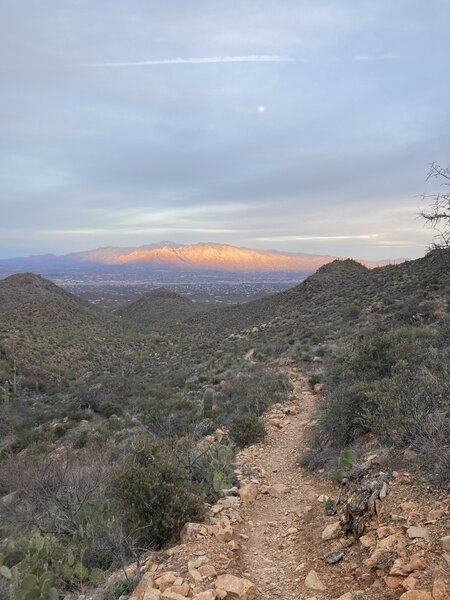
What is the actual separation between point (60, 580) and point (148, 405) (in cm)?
1340

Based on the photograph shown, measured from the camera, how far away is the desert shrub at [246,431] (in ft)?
30.5

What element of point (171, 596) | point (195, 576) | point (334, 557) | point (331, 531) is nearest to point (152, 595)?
point (171, 596)

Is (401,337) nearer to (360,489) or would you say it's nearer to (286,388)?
(286,388)

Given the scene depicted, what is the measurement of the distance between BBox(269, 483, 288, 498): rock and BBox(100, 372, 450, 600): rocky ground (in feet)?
0.72

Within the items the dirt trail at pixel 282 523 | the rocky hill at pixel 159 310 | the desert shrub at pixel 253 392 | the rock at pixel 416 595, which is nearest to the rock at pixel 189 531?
the dirt trail at pixel 282 523

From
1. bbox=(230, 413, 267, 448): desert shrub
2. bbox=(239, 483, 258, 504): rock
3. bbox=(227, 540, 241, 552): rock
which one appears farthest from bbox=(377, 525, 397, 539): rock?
bbox=(230, 413, 267, 448): desert shrub

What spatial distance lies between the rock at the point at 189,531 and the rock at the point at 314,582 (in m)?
1.53

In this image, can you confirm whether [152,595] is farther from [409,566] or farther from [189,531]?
[409,566]

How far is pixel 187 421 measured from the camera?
521 inches

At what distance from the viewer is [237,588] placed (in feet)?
12.5

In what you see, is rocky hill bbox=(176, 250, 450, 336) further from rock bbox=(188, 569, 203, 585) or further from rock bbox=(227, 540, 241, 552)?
rock bbox=(188, 569, 203, 585)

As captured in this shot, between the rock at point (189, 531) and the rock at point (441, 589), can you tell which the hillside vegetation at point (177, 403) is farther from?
the rock at point (441, 589)

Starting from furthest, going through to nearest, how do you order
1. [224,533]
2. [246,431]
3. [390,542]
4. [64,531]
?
1. [246,431]
2. [64,531]
3. [224,533]
4. [390,542]

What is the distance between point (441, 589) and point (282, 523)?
2.86 m
